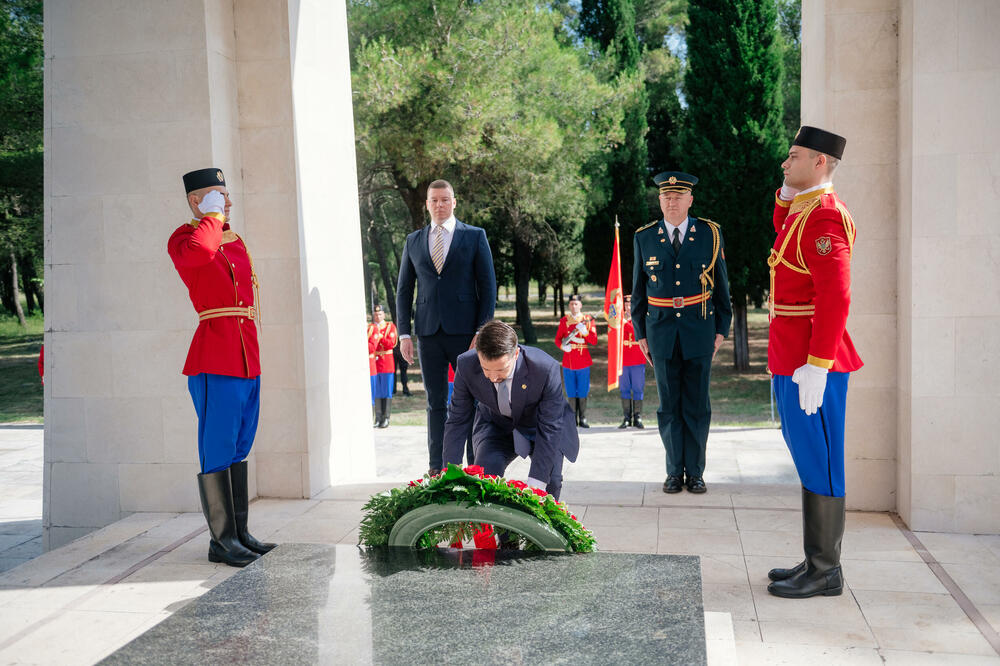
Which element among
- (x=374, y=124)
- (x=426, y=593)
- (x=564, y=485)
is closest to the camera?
(x=426, y=593)

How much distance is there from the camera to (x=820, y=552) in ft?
11.1

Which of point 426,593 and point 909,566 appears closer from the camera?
point 426,593

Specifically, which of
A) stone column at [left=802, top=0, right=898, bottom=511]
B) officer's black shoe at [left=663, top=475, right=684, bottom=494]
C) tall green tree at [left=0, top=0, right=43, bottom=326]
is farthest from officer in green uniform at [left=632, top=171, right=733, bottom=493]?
tall green tree at [left=0, top=0, right=43, bottom=326]

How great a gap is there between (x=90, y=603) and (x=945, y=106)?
4.36 metres

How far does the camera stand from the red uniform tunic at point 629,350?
32.6 feet

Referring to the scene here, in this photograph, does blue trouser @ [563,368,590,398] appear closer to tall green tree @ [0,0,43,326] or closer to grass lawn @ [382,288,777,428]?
grass lawn @ [382,288,777,428]

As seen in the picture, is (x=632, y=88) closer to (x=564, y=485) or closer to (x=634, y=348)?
(x=634, y=348)

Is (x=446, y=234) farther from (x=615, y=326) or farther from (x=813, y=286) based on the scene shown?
(x=615, y=326)

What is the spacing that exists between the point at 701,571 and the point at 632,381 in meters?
6.86

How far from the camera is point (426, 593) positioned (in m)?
2.11

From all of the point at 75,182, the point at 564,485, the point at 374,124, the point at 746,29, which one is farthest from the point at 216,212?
the point at 746,29

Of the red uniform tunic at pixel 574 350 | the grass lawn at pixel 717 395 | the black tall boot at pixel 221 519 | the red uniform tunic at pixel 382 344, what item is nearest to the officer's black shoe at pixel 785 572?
the black tall boot at pixel 221 519

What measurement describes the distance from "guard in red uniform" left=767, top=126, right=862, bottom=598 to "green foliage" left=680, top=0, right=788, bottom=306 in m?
13.1

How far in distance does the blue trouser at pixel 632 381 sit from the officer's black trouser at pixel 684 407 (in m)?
4.86
